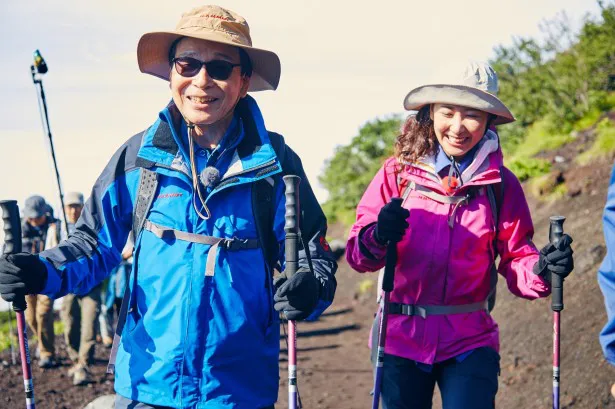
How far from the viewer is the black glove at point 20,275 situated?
3502 mm

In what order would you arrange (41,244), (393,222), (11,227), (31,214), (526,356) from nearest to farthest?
(11,227)
(393,222)
(526,356)
(31,214)
(41,244)

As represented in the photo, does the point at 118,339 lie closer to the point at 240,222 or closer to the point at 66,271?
the point at 66,271

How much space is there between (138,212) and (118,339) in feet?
2.02

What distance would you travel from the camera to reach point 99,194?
3836mm

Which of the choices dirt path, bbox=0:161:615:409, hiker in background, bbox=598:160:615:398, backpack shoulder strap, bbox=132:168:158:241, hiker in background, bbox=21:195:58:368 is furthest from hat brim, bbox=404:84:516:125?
hiker in background, bbox=21:195:58:368

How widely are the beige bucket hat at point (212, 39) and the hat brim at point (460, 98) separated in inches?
36.3

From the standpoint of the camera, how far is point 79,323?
36.9 feet

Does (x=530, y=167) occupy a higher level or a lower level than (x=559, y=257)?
higher

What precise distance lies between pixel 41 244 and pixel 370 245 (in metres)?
7.97

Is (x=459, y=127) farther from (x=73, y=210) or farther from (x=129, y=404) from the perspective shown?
(x=73, y=210)

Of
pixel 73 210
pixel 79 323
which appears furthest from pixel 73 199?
pixel 79 323

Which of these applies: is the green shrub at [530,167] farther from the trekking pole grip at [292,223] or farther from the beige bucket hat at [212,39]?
the trekking pole grip at [292,223]

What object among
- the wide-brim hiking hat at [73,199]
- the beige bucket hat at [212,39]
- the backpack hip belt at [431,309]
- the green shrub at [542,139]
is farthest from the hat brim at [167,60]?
the green shrub at [542,139]

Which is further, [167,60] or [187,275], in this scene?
[167,60]
